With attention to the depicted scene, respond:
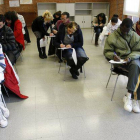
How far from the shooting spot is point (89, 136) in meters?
1.79

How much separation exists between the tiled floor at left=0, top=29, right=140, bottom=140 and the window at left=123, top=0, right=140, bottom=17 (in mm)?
4166

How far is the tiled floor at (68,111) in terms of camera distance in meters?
1.83

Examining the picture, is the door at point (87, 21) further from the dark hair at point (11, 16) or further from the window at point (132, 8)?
the dark hair at point (11, 16)

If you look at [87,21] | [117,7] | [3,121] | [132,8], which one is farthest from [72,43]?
[87,21]

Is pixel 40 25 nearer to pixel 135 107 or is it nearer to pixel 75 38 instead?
pixel 75 38

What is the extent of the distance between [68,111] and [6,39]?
1773mm

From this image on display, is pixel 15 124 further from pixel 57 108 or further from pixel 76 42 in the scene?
pixel 76 42

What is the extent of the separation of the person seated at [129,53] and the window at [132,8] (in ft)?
14.7

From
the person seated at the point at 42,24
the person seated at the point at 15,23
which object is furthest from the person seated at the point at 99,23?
the person seated at the point at 15,23

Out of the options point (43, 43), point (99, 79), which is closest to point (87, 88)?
point (99, 79)

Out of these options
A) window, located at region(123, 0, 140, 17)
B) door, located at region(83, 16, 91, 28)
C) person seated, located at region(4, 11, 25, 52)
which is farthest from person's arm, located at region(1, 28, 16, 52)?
door, located at region(83, 16, 91, 28)

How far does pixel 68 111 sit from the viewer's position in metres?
2.21

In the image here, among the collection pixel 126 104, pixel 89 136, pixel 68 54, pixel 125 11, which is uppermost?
pixel 125 11

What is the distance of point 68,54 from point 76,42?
32 cm
